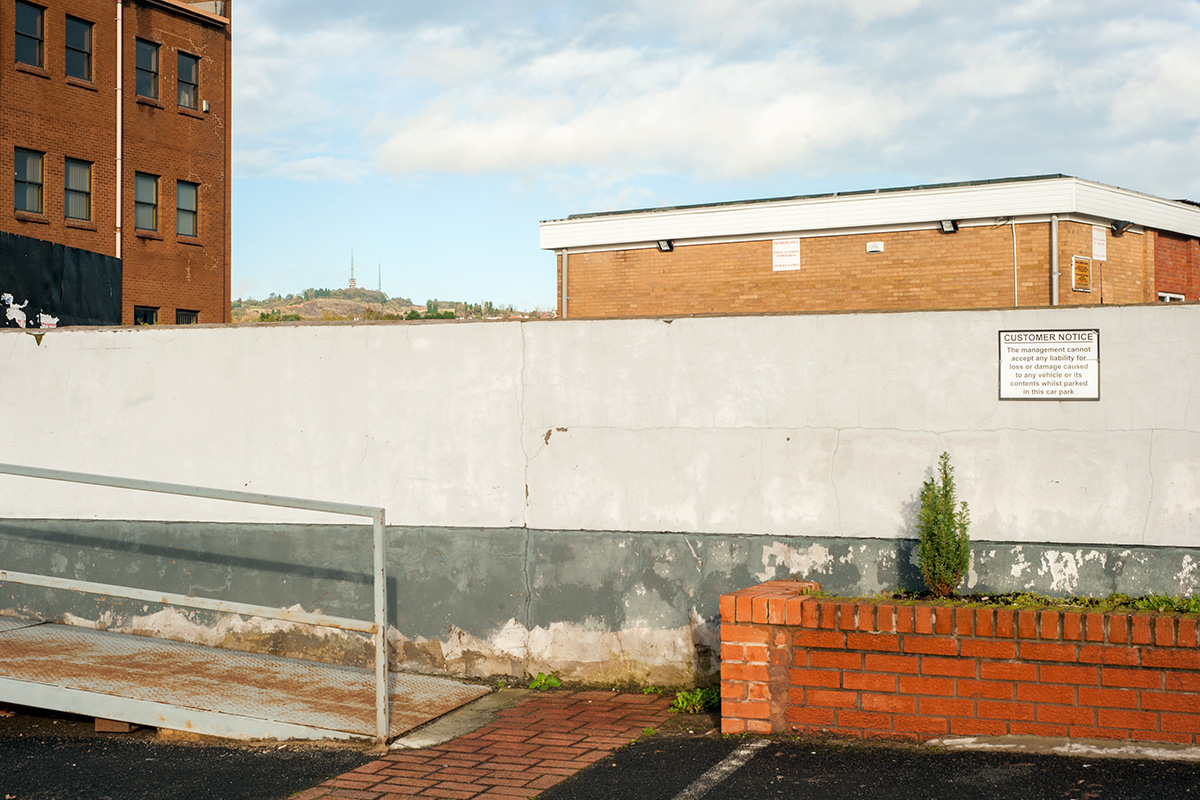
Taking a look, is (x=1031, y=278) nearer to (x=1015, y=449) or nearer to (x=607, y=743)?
(x=1015, y=449)

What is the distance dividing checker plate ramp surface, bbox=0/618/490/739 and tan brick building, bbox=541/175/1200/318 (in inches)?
635

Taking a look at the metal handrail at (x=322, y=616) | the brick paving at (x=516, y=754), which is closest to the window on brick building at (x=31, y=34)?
the metal handrail at (x=322, y=616)

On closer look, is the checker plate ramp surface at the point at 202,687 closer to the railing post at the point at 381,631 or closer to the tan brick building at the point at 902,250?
the railing post at the point at 381,631

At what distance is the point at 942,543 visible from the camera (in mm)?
5547

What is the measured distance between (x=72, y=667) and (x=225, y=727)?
1.38m

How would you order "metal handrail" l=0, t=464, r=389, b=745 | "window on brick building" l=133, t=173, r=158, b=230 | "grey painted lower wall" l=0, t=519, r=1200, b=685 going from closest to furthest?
1. "metal handrail" l=0, t=464, r=389, b=745
2. "grey painted lower wall" l=0, t=519, r=1200, b=685
3. "window on brick building" l=133, t=173, r=158, b=230

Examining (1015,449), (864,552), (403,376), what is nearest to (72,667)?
(403,376)

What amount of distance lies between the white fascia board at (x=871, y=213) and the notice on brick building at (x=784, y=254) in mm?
269

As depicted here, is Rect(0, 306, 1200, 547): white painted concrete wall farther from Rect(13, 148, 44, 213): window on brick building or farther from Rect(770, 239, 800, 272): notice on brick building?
Rect(13, 148, 44, 213): window on brick building

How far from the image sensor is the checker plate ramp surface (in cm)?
574

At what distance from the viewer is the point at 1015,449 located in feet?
19.8

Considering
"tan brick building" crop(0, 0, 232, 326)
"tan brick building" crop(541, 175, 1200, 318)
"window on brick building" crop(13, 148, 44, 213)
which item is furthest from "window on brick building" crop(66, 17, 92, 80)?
"tan brick building" crop(541, 175, 1200, 318)

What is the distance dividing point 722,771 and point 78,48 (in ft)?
95.3

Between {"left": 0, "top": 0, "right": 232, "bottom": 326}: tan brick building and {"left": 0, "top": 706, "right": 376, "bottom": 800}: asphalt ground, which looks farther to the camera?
{"left": 0, "top": 0, "right": 232, "bottom": 326}: tan brick building
